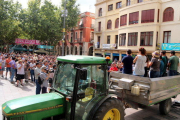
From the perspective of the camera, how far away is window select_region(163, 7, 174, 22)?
731 inches

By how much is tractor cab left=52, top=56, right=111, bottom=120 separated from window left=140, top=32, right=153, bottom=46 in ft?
58.6

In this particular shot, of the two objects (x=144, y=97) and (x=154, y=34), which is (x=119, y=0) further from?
(x=144, y=97)

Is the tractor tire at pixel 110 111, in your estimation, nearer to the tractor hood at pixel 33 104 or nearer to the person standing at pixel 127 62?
the tractor hood at pixel 33 104

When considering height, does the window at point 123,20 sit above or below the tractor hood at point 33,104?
above

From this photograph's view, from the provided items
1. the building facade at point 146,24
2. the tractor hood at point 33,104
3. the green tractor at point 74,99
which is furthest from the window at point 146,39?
the tractor hood at point 33,104

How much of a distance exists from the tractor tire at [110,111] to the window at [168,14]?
18.5 metres

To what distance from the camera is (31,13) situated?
29453 mm

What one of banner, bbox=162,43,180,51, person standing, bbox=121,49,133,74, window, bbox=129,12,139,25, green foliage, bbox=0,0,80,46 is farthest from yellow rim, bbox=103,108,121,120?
green foliage, bbox=0,0,80,46

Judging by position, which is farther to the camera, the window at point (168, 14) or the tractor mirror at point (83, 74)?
the window at point (168, 14)

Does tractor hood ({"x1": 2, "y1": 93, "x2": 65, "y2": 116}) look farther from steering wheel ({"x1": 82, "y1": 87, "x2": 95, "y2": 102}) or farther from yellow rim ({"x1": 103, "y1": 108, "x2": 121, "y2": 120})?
yellow rim ({"x1": 103, "y1": 108, "x2": 121, "y2": 120})

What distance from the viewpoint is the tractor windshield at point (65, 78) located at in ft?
11.9

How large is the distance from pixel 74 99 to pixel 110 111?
1162 millimetres

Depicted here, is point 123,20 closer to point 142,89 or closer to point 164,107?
point 164,107

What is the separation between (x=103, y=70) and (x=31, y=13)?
29.7 m
